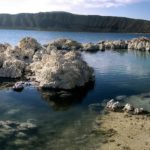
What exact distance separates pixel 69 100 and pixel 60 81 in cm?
737

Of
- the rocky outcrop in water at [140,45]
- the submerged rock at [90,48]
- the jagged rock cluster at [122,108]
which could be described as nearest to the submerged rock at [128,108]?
the jagged rock cluster at [122,108]

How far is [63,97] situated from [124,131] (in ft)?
53.7

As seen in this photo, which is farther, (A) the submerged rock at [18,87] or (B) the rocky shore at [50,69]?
(B) the rocky shore at [50,69]

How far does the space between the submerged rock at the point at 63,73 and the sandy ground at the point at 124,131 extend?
1560 cm

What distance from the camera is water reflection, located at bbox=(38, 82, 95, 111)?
4894cm

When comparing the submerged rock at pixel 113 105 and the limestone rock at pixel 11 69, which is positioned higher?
the limestone rock at pixel 11 69

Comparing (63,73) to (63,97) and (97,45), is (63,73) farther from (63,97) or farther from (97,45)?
(97,45)

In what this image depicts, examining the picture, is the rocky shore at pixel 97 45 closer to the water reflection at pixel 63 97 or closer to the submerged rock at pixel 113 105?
the water reflection at pixel 63 97

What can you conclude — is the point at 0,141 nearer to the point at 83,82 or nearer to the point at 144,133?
the point at 144,133

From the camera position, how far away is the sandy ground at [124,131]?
3450cm

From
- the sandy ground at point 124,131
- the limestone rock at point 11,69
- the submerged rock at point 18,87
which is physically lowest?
the sandy ground at point 124,131

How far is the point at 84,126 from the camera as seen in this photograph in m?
39.7

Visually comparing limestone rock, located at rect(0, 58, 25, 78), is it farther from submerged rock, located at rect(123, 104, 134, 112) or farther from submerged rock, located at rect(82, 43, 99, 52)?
submerged rock, located at rect(82, 43, 99, 52)

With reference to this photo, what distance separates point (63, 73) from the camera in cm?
5931
